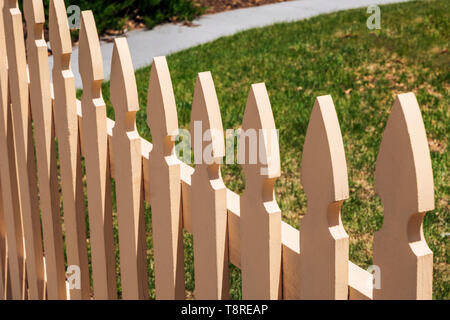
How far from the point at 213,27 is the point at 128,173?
248 inches

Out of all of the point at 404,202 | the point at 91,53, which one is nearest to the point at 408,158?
the point at 404,202

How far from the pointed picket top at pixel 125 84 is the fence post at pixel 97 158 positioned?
4.4 inches

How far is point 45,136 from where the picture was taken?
2543 mm

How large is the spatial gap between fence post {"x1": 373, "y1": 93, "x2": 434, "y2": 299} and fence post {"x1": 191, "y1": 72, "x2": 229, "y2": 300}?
419mm

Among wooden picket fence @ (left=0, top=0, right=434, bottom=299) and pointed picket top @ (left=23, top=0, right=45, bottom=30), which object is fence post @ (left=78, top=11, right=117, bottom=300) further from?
pointed picket top @ (left=23, top=0, right=45, bottom=30)

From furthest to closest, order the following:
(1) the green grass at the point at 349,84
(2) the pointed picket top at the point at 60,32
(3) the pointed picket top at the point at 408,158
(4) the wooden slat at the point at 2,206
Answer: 1. (1) the green grass at the point at 349,84
2. (4) the wooden slat at the point at 2,206
3. (2) the pointed picket top at the point at 60,32
4. (3) the pointed picket top at the point at 408,158

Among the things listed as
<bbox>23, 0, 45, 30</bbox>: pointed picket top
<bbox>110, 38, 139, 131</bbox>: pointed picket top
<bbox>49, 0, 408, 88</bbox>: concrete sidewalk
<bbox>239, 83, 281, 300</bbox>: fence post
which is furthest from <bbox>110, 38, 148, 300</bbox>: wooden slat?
<bbox>49, 0, 408, 88</bbox>: concrete sidewalk

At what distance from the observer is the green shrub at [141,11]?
824 cm

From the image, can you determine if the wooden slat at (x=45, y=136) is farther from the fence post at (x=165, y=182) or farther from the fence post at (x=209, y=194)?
the fence post at (x=209, y=194)

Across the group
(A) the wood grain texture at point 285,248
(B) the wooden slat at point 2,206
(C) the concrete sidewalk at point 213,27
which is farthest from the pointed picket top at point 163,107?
(C) the concrete sidewalk at point 213,27

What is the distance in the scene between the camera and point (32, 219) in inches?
111

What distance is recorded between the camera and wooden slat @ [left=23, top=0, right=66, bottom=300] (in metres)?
2.49
